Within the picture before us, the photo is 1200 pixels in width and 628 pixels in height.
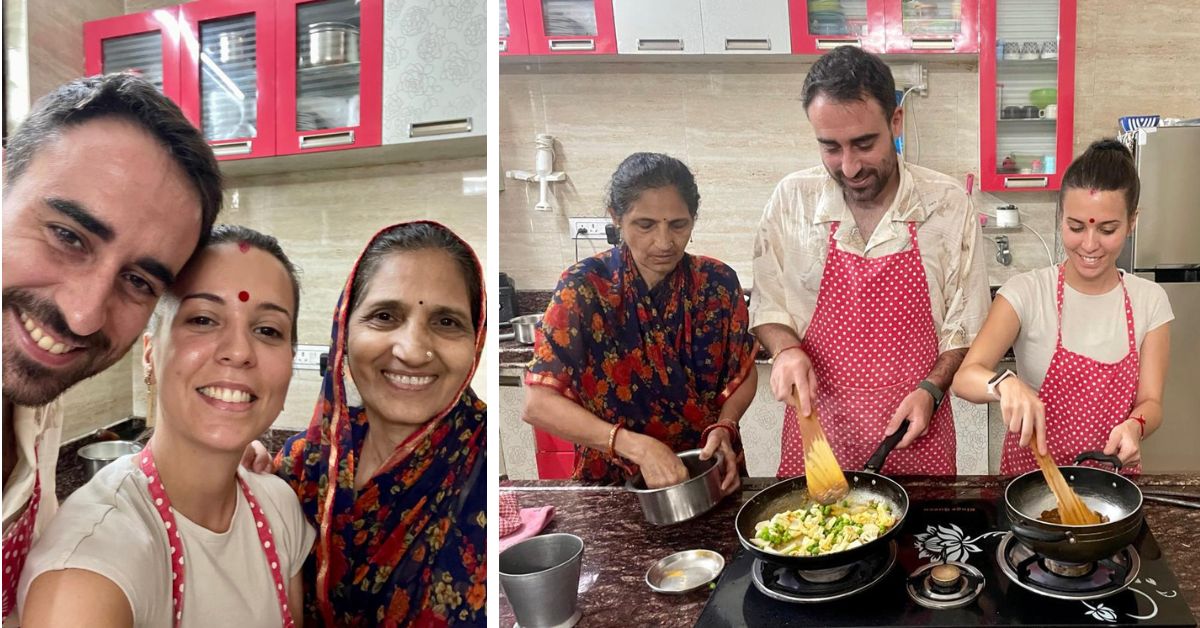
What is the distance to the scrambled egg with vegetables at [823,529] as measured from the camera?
910 mm

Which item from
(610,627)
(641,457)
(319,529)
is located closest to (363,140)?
(319,529)

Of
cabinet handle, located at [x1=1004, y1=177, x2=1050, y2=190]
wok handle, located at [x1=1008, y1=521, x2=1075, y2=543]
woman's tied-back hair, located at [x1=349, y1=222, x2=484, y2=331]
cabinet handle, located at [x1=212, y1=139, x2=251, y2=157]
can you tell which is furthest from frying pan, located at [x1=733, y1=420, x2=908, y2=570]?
cabinet handle, located at [x1=212, y1=139, x2=251, y2=157]

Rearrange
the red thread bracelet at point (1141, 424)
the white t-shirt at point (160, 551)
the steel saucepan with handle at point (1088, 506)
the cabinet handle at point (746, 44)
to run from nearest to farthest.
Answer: the white t-shirt at point (160, 551), the steel saucepan with handle at point (1088, 506), the red thread bracelet at point (1141, 424), the cabinet handle at point (746, 44)

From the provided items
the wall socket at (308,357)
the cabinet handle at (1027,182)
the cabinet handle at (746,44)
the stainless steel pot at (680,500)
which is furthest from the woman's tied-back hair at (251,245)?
the cabinet handle at (1027,182)

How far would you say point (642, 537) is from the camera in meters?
1.03

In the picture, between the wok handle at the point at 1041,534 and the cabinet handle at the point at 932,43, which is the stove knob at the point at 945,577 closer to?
the wok handle at the point at 1041,534

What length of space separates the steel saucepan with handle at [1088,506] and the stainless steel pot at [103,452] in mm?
930

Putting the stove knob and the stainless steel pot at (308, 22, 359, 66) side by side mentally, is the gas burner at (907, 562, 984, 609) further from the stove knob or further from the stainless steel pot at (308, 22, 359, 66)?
the stainless steel pot at (308, 22, 359, 66)

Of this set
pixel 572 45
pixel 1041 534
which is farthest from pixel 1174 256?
pixel 572 45

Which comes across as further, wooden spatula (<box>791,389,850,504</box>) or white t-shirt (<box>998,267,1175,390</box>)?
white t-shirt (<box>998,267,1175,390</box>)

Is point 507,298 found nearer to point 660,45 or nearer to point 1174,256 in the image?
point 660,45

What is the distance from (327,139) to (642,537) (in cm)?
71

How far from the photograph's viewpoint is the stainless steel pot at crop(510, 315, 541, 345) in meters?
1.13

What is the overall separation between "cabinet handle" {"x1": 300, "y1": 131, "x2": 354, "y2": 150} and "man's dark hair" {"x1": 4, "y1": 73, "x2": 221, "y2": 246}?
0.23ft
